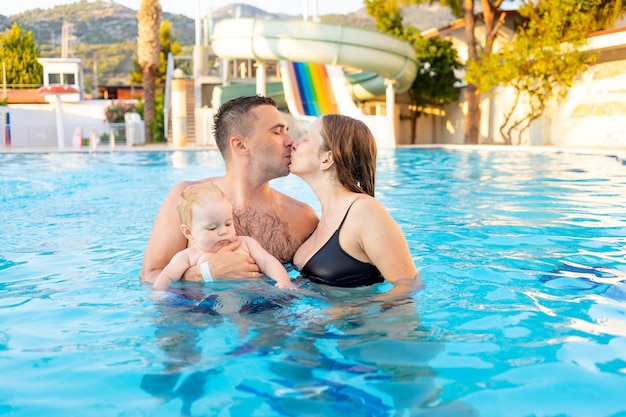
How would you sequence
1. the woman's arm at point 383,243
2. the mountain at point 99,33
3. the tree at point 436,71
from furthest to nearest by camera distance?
1. the mountain at point 99,33
2. the tree at point 436,71
3. the woman's arm at point 383,243

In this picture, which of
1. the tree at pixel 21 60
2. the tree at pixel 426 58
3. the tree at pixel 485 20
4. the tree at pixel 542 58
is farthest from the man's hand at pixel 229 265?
the tree at pixel 21 60

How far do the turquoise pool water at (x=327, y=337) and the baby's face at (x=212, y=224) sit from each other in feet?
0.75

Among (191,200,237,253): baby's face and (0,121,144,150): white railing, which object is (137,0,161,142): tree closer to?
(0,121,144,150): white railing

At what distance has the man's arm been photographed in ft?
10.6

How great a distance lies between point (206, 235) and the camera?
2926 millimetres

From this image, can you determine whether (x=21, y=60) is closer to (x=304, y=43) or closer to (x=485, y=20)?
(x=304, y=43)

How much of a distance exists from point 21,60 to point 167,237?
3310cm

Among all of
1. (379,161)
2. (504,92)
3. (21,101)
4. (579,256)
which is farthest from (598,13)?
(21,101)

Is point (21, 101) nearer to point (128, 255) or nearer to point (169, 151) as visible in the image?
point (169, 151)

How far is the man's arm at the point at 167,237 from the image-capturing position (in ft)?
10.6

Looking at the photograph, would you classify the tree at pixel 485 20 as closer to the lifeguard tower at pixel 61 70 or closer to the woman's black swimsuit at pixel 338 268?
the lifeguard tower at pixel 61 70

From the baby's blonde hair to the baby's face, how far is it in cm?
2

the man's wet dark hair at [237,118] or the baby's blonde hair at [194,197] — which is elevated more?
the man's wet dark hair at [237,118]

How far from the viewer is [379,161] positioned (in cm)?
1451
